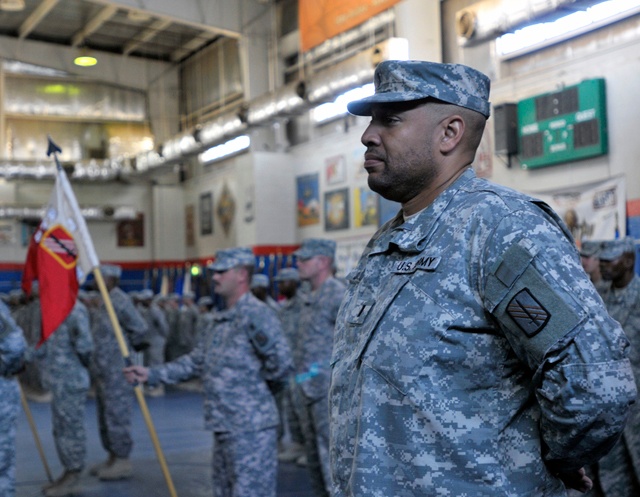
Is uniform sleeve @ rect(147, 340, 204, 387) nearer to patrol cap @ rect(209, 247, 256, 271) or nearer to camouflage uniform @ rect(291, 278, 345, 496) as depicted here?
patrol cap @ rect(209, 247, 256, 271)

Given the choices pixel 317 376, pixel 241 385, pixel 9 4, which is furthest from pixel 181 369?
pixel 9 4

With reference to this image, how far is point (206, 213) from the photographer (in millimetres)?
21391

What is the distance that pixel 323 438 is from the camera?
5691 mm

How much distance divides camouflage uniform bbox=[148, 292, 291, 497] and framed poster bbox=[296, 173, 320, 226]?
12288 mm

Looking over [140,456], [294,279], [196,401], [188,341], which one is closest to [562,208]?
[294,279]

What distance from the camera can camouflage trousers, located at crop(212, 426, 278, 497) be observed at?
4.62m

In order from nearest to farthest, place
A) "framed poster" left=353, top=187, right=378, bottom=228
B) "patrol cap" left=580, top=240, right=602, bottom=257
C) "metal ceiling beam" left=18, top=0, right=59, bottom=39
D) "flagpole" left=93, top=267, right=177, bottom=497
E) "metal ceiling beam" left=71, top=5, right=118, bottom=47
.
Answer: "flagpole" left=93, top=267, right=177, bottom=497 → "patrol cap" left=580, top=240, right=602, bottom=257 → "framed poster" left=353, top=187, right=378, bottom=228 → "metal ceiling beam" left=18, top=0, right=59, bottom=39 → "metal ceiling beam" left=71, top=5, right=118, bottom=47

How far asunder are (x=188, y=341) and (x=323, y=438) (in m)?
12.5

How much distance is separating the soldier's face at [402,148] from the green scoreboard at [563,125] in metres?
8.06

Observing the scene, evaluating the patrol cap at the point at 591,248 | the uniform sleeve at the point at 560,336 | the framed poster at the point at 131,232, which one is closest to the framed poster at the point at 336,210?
the framed poster at the point at 131,232

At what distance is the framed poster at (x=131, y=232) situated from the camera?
77.2 feet

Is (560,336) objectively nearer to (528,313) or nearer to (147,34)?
(528,313)

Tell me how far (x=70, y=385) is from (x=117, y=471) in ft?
3.18

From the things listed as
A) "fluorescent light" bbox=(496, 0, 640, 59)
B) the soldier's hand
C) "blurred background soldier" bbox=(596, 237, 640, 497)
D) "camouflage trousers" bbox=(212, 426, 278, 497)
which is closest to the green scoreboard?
"fluorescent light" bbox=(496, 0, 640, 59)
